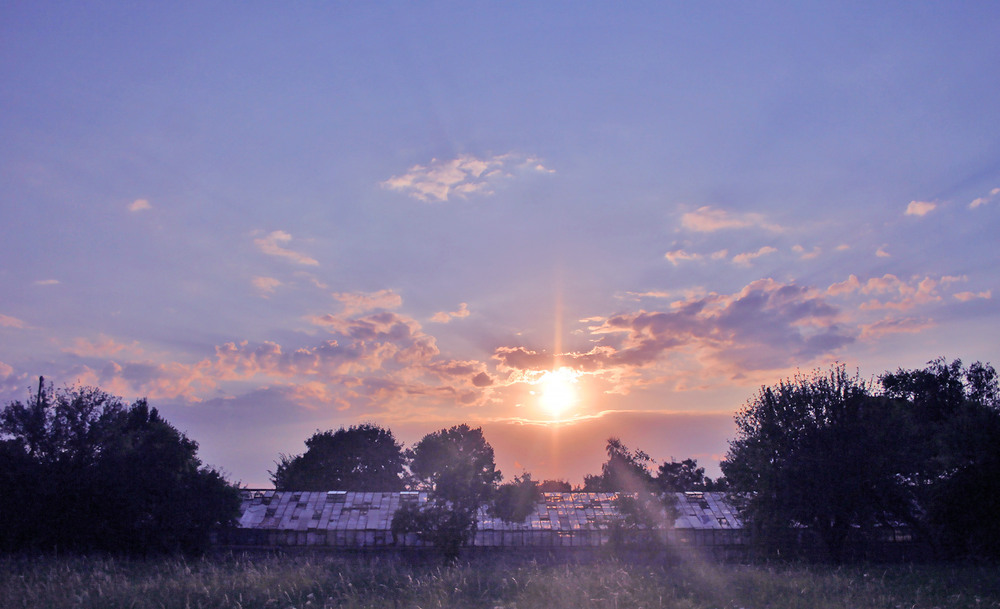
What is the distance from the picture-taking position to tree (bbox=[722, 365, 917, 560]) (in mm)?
39219

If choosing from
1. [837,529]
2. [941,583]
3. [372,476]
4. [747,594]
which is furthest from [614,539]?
[372,476]

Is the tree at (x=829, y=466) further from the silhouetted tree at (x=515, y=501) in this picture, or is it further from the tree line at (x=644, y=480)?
the silhouetted tree at (x=515, y=501)

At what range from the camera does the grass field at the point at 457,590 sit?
1669cm

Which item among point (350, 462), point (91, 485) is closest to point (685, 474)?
point (350, 462)

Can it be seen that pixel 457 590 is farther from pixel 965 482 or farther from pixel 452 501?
pixel 965 482

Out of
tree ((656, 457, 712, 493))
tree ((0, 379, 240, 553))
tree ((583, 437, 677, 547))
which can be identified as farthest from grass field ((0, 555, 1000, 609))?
tree ((656, 457, 712, 493))

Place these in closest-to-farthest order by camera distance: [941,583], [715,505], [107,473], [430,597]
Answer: [430,597]
[941,583]
[107,473]
[715,505]

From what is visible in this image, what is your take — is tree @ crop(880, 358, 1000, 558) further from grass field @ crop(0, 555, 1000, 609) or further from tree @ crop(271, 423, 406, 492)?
tree @ crop(271, 423, 406, 492)

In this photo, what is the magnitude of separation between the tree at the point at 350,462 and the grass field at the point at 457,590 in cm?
8160

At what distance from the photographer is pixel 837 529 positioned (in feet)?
129

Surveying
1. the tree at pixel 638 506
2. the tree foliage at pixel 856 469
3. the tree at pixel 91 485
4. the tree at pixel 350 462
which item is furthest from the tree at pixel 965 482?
the tree at pixel 350 462

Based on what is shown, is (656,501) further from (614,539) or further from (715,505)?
(715,505)

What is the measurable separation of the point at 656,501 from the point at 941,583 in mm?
16468

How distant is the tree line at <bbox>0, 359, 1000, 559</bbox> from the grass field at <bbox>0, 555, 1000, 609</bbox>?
17.3 meters
